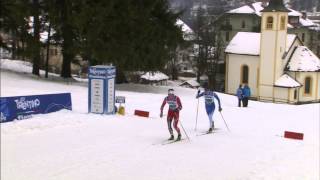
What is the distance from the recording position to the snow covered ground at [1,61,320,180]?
14212mm

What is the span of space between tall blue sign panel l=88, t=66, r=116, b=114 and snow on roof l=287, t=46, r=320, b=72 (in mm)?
39901

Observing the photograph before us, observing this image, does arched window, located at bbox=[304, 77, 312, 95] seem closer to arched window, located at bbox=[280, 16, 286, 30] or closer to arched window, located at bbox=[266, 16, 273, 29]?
arched window, located at bbox=[280, 16, 286, 30]

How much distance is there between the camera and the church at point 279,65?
58.0m

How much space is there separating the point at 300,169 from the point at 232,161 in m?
2.06

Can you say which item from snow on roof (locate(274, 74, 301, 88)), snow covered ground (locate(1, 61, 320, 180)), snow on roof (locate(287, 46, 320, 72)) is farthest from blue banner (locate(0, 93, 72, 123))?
snow on roof (locate(287, 46, 320, 72))

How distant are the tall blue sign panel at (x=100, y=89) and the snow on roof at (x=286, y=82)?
3785cm

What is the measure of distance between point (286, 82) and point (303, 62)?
12.3 feet

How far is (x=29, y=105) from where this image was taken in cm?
2066

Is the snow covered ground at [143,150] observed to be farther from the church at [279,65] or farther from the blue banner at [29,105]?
the church at [279,65]

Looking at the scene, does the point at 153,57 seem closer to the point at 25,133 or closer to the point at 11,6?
the point at 11,6

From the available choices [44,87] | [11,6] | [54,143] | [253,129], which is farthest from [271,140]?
[11,6]

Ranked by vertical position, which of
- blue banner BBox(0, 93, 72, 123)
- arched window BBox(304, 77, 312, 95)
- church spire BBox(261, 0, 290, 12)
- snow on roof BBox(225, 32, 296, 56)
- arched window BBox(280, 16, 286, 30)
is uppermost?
church spire BBox(261, 0, 290, 12)

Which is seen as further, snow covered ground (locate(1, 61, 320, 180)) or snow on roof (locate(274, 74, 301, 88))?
snow on roof (locate(274, 74, 301, 88))

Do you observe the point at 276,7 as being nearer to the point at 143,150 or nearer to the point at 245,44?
the point at 245,44
